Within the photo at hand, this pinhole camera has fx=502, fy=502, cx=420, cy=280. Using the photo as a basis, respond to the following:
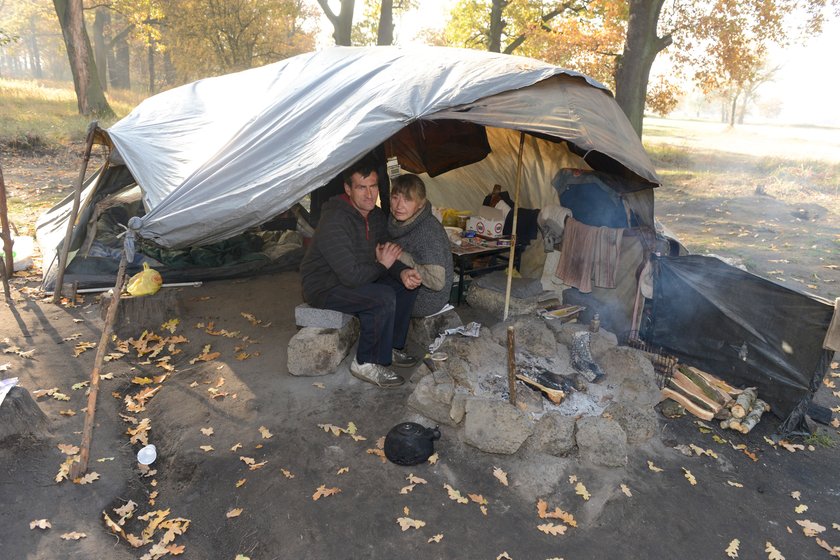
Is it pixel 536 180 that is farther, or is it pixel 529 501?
pixel 536 180

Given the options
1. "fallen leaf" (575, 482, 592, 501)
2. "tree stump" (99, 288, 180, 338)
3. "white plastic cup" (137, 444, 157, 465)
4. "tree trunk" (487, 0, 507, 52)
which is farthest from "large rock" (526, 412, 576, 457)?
"tree trunk" (487, 0, 507, 52)

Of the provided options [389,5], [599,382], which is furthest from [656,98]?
[599,382]

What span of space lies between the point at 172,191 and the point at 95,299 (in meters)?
3.22

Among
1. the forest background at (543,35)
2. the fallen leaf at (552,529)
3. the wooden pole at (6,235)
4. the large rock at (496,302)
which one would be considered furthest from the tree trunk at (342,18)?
the fallen leaf at (552,529)

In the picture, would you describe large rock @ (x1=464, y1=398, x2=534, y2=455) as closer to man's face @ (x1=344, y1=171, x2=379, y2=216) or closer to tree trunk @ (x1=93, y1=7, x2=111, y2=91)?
man's face @ (x1=344, y1=171, x2=379, y2=216)

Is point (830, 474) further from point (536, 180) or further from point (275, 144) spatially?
point (275, 144)

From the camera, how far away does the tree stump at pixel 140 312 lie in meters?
5.52

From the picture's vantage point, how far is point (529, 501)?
11.5ft

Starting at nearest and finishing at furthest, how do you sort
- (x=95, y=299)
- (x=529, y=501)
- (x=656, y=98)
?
(x=529, y=501) < (x=95, y=299) < (x=656, y=98)

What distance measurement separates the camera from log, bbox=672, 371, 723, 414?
179 inches

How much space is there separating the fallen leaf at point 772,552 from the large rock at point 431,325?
3.08 m

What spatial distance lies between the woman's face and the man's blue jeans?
648mm

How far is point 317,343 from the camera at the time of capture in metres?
4.75

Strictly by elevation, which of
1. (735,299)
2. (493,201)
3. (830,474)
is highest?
(493,201)
